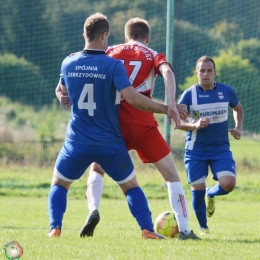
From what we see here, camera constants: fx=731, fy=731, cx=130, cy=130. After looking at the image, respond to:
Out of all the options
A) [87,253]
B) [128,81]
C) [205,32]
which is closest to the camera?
[87,253]

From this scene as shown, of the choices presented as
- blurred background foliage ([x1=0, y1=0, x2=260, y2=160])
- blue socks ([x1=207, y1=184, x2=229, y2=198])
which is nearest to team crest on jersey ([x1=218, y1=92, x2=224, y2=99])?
blue socks ([x1=207, y1=184, x2=229, y2=198])

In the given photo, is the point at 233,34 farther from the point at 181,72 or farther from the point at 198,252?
the point at 198,252

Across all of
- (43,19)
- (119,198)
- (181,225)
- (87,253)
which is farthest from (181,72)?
(87,253)

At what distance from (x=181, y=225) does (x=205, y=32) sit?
14.5 m

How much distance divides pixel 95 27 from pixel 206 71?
2.30 m

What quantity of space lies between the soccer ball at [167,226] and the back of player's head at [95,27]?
2.05m

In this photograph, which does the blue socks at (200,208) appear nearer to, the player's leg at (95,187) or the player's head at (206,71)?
the player's head at (206,71)

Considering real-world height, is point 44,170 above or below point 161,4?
below

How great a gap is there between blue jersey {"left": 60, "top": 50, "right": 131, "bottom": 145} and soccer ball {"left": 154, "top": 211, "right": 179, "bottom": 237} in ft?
4.18

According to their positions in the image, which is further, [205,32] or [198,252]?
[205,32]

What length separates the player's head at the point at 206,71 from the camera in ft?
27.0

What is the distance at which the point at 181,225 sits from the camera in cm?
663

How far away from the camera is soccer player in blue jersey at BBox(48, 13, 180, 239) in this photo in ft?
20.3

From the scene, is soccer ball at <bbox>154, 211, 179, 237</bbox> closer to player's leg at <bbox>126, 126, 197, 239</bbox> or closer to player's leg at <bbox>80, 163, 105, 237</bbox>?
player's leg at <bbox>126, 126, 197, 239</bbox>
